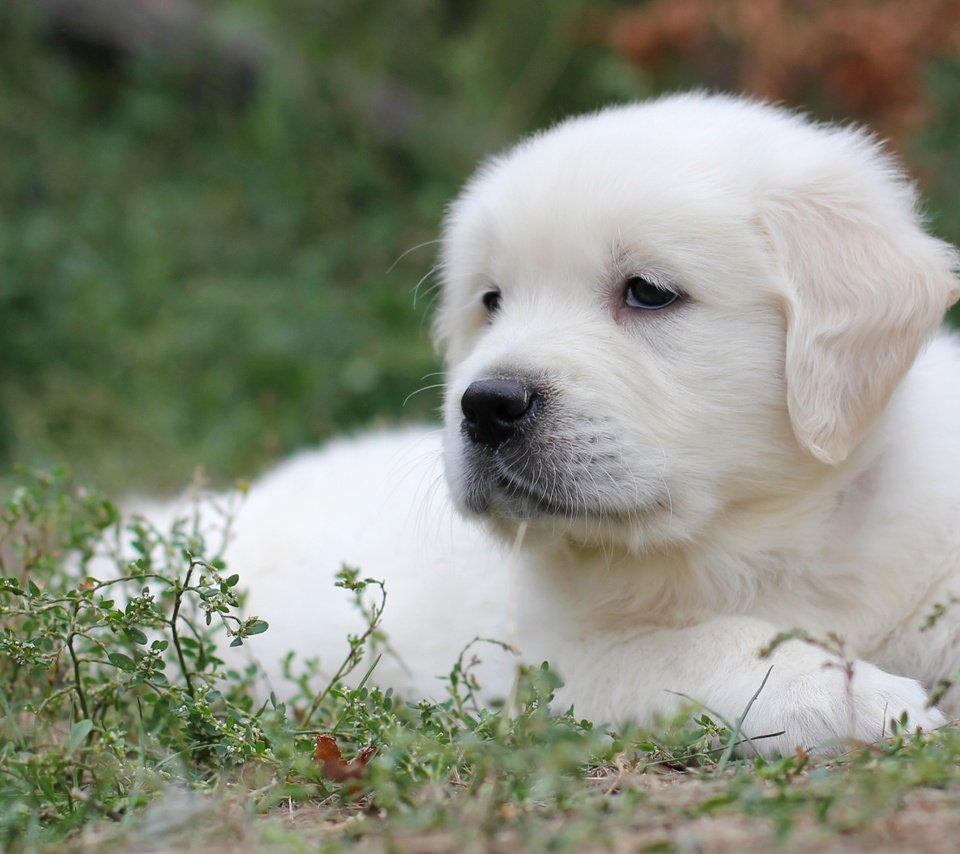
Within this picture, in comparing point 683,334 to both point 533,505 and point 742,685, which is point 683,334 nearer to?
point 533,505

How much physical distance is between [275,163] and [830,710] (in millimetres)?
8566

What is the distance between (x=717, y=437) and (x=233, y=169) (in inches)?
329

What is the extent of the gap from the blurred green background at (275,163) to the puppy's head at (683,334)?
13.4ft

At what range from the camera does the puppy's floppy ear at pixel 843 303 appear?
11.2ft

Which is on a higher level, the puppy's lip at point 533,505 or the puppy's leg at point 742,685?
the puppy's lip at point 533,505

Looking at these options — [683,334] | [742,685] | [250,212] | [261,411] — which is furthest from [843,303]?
[250,212]

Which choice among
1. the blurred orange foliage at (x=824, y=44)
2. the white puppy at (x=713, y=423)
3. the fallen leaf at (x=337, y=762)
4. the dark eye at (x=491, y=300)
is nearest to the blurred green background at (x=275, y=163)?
the blurred orange foliage at (x=824, y=44)

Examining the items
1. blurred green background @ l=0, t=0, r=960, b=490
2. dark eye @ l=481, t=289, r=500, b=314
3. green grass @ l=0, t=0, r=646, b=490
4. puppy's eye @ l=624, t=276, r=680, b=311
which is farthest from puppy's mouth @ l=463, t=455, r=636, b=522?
green grass @ l=0, t=0, r=646, b=490

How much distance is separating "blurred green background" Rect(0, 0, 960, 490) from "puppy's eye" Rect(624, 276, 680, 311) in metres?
4.14

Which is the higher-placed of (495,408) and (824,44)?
(824,44)

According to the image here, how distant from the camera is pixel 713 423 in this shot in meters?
3.46

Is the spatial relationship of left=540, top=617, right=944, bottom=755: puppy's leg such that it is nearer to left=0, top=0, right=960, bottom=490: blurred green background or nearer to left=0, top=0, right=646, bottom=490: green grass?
left=0, top=0, right=960, bottom=490: blurred green background

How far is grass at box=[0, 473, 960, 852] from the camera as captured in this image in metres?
2.20

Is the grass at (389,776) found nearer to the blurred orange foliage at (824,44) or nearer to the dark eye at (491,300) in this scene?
the dark eye at (491,300)
